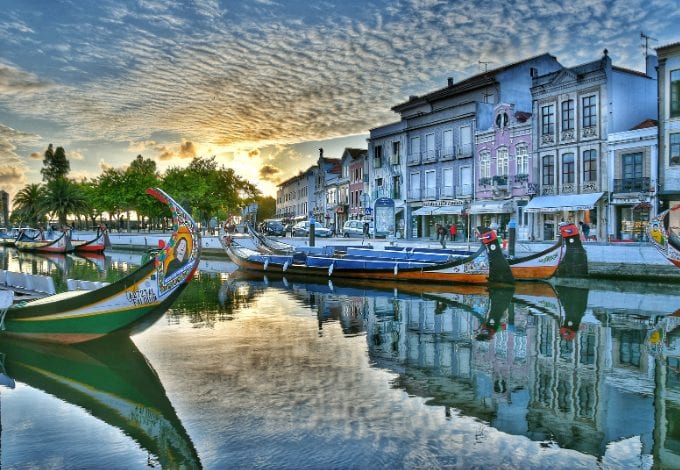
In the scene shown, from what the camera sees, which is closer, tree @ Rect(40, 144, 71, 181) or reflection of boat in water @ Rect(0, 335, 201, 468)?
reflection of boat in water @ Rect(0, 335, 201, 468)

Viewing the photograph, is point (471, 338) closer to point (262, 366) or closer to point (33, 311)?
point (262, 366)

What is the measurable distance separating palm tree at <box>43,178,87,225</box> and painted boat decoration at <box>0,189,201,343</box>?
7547 centimetres

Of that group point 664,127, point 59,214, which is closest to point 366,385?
point 664,127

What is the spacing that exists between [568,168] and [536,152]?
108 inches

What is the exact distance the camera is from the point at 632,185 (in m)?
35.0

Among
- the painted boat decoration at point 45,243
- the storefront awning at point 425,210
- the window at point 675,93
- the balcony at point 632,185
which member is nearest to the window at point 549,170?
the balcony at point 632,185

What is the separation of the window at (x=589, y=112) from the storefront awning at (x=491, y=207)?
24.5ft

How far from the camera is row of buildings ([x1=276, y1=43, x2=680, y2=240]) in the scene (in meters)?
34.5

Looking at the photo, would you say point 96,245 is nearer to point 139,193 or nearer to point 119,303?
point 139,193

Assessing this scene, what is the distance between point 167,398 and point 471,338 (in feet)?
23.7

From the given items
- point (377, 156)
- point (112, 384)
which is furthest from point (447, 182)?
point (112, 384)

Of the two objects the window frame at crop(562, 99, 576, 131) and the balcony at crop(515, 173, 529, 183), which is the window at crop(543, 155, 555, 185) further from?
the window frame at crop(562, 99, 576, 131)

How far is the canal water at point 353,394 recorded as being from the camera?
698cm

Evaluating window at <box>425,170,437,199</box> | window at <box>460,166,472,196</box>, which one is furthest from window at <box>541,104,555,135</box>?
window at <box>425,170,437,199</box>
